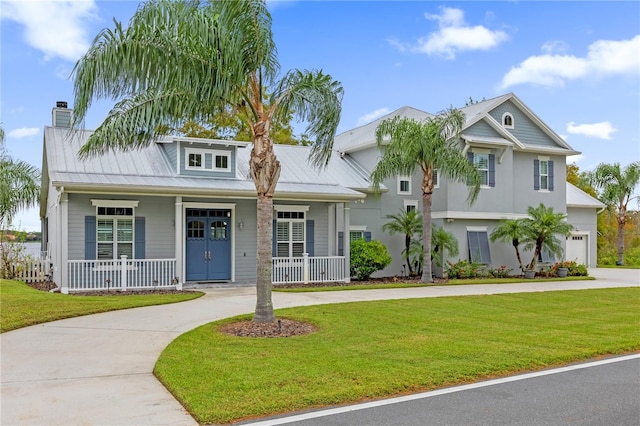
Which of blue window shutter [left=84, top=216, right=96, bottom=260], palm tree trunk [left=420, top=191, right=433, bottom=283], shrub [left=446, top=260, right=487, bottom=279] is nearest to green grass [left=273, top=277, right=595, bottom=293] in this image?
shrub [left=446, top=260, right=487, bottom=279]

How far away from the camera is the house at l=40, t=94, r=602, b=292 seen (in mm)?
15984

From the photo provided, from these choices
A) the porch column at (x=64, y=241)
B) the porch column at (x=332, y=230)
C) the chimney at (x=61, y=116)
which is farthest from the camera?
the porch column at (x=332, y=230)

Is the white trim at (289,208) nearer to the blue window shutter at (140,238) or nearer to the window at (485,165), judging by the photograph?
the blue window shutter at (140,238)

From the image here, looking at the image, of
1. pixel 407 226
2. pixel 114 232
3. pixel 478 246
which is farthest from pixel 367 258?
pixel 114 232

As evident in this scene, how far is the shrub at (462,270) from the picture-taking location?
2112 cm

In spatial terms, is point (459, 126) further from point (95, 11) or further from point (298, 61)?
point (95, 11)

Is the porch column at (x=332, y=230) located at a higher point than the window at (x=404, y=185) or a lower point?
lower

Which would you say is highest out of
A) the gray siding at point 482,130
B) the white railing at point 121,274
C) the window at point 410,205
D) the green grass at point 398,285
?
the gray siding at point 482,130

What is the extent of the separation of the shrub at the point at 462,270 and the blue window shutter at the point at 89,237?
1292 cm

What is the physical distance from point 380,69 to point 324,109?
10.9m

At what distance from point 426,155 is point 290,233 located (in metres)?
5.47

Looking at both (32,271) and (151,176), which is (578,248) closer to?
(151,176)

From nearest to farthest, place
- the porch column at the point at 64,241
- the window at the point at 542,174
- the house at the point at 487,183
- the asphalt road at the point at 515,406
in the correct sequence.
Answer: the asphalt road at the point at 515,406
the porch column at the point at 64,241
the house at the point at 487,183
the window at the point at 542,174

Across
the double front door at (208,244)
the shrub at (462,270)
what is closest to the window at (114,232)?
the double front door at (208,244)
